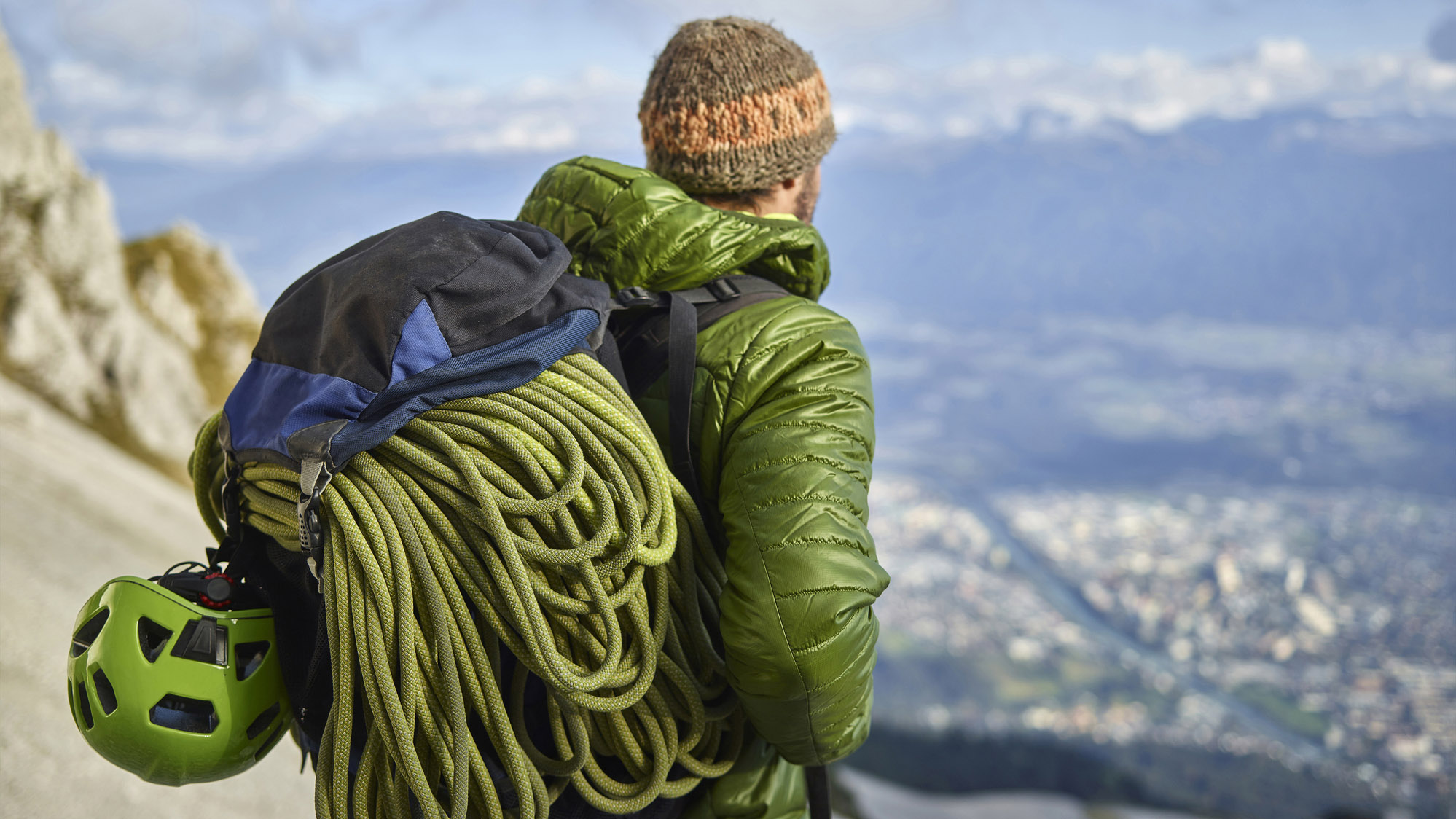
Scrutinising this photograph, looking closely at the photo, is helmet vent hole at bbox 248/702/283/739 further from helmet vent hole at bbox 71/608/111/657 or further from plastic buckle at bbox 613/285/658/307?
plastic buckle at bbox 613/285/658/307

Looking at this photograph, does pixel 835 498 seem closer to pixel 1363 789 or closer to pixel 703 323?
pixel 703 323

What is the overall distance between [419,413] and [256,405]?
0.27m

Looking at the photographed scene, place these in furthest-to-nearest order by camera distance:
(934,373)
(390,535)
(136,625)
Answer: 1. (934,373)
2. (136,625)
3. (390,535)

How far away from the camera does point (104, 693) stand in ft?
4.54

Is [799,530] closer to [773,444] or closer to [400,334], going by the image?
[773,444]

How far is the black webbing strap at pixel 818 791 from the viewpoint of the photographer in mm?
1878

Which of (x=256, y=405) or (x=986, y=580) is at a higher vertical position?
(x=256, y=405)

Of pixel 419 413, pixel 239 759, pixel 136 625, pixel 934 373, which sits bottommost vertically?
pixel 934 373

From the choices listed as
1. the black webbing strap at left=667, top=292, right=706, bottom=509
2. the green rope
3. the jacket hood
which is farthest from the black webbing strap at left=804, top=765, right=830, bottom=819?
the jacket hood

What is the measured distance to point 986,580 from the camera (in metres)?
53.8

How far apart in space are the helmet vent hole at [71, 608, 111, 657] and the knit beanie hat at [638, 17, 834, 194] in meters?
1.25

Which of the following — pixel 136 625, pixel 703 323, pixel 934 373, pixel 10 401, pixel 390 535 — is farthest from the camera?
pixel 934 373

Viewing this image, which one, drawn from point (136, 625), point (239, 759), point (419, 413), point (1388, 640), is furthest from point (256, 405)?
point (1388, 640)

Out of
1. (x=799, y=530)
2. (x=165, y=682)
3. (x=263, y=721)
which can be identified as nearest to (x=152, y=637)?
(x=165, y=682)
